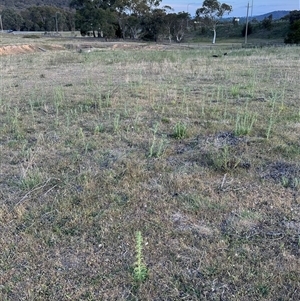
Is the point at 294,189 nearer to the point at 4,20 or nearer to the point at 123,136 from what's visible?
the point at 123,136

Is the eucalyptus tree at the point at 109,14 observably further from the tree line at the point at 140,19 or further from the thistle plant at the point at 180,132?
the thistle plant at the point at 180,132

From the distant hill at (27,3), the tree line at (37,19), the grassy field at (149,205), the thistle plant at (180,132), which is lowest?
the grassy field at (149,205)

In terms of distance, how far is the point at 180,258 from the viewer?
221cm

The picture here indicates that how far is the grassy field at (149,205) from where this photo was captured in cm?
203

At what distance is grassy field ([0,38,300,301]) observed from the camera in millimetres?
2027

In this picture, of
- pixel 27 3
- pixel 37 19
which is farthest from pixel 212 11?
pixel 27 3

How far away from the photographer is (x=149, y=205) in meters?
2.80

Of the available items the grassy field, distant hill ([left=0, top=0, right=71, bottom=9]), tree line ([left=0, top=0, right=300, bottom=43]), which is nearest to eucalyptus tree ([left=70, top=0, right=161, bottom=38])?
tree line ([left=0, top=0, right=300, bottom=43])

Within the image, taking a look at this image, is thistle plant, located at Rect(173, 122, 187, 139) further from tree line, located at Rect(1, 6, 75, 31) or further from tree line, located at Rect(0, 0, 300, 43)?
tree line, located at Rect(1, 6, 75, 31)

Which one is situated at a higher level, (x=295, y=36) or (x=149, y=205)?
(x=295, y=36)

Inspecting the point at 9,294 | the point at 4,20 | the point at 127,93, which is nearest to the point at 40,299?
the point at 9,294

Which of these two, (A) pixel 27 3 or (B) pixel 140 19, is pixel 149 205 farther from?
(A) pixel 27 3

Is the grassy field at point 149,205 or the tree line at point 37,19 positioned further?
the tree line at point 37,19

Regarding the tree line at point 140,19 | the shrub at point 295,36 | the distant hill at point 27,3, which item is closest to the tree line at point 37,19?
the tree line at point 140,19
